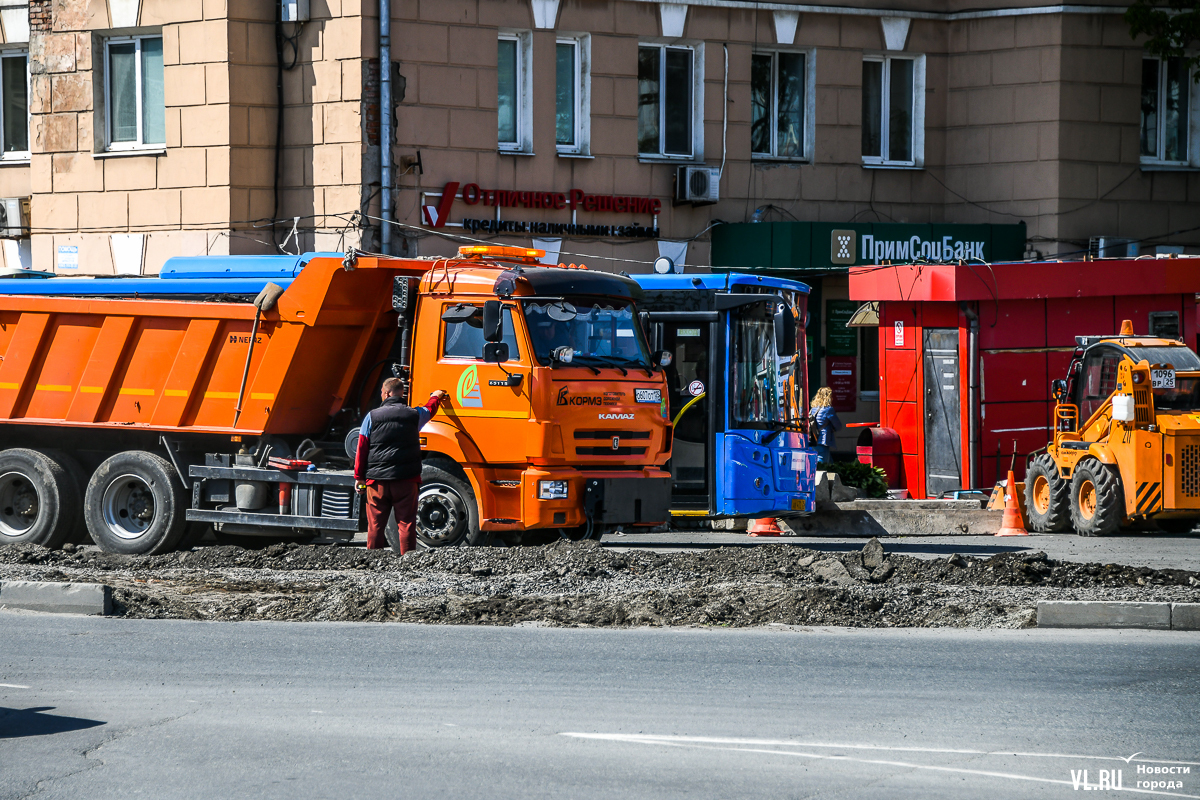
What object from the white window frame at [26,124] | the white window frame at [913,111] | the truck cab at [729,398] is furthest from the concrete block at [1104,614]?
the white window frame at [26,124]

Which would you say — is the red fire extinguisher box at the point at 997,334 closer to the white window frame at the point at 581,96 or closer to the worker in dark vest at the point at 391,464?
the white window frame at the point at 581,96

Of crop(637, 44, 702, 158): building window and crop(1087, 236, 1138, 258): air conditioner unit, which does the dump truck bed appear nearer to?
crop(637, 44, 702, 158): building window

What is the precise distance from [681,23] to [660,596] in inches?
512

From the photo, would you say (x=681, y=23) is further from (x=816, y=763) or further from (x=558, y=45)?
(x=816, y=763)

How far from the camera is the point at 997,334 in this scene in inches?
792

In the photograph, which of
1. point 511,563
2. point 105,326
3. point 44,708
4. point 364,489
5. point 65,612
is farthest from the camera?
point 105,326

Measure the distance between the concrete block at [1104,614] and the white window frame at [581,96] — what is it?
12.6m

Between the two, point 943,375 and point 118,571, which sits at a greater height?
point 943,375

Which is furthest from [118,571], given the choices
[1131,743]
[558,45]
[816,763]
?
[558,45]

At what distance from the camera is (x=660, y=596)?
1045 centimetres

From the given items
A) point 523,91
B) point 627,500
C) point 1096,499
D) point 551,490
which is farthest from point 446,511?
point 523,91

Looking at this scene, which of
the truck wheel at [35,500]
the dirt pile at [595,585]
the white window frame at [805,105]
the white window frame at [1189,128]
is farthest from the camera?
the white window frame at [1189,128]

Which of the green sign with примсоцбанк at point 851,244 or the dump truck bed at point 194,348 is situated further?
the green sign with примсоцбанк at point 851,244

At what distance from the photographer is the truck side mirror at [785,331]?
14.2 meters
